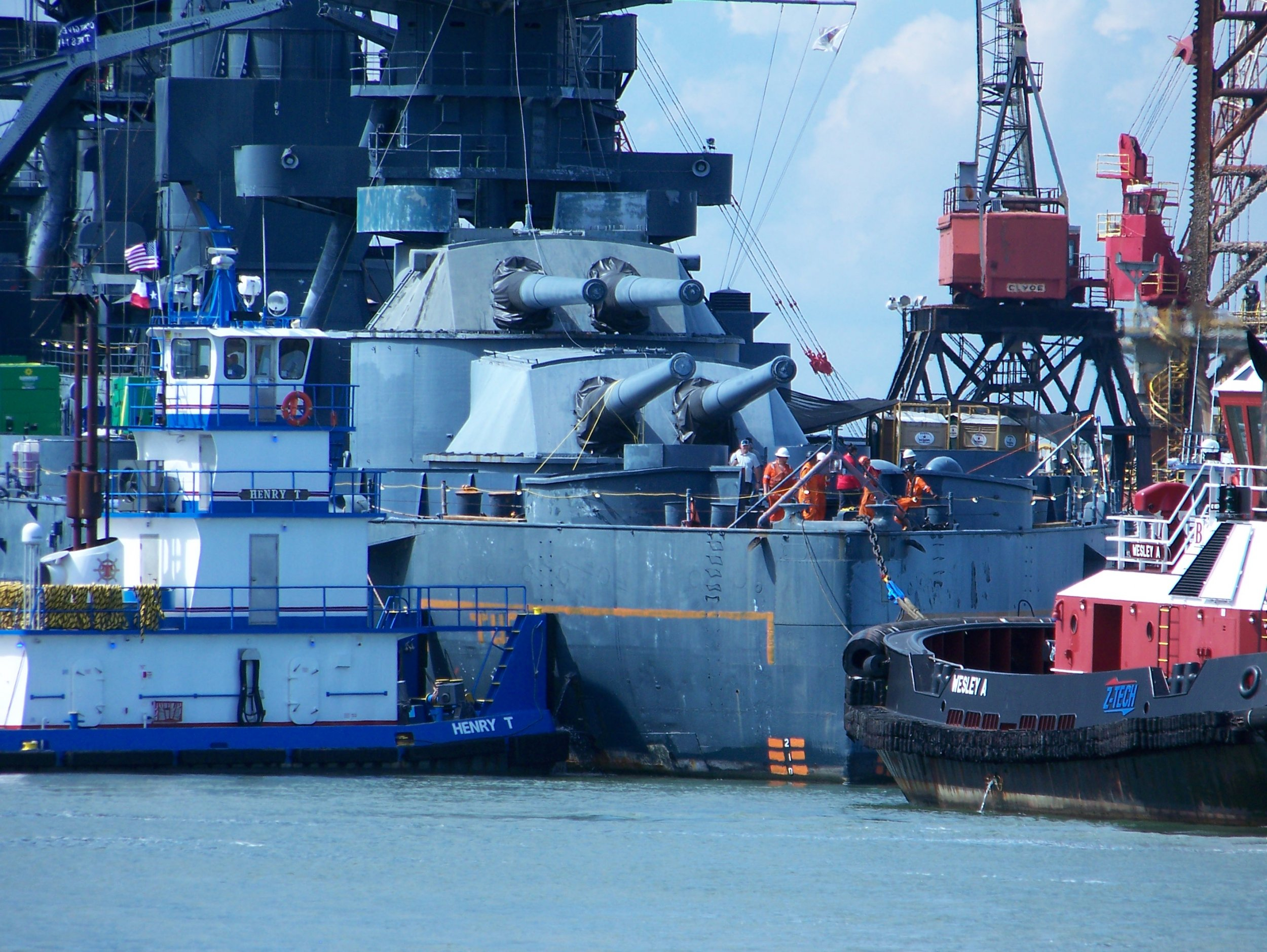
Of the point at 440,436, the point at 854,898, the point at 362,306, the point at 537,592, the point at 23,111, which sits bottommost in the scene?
the point at 854,898

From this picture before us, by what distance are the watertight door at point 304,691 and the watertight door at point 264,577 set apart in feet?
2.08

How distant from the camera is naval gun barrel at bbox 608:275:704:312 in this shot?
24859 mm

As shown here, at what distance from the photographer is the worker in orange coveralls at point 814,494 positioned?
21.9m

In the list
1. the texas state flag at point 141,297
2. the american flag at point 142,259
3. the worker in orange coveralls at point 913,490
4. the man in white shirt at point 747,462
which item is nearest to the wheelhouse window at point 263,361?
the texas state flag at point 141,297

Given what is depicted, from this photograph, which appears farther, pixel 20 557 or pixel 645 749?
pixel 20 557

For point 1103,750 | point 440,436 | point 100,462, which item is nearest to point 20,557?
point 100,462

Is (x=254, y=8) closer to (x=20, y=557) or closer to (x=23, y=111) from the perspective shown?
(x=23, y=111)

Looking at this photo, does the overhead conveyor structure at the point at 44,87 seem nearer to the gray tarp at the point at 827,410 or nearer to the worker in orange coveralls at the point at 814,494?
the gray tarp at the point at 827,410

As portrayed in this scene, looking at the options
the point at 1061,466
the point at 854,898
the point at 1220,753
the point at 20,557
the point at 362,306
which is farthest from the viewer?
the point at 362,306

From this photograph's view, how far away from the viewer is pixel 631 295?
26000 millimetres

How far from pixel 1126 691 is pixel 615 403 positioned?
27.8 ft

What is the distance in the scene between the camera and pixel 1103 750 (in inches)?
696

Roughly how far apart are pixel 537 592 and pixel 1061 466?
12246mm

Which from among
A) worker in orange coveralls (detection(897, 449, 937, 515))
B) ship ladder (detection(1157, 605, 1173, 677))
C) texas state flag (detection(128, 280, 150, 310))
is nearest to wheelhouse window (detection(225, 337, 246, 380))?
texas state flag (detection(128, 280, 150, 310))
